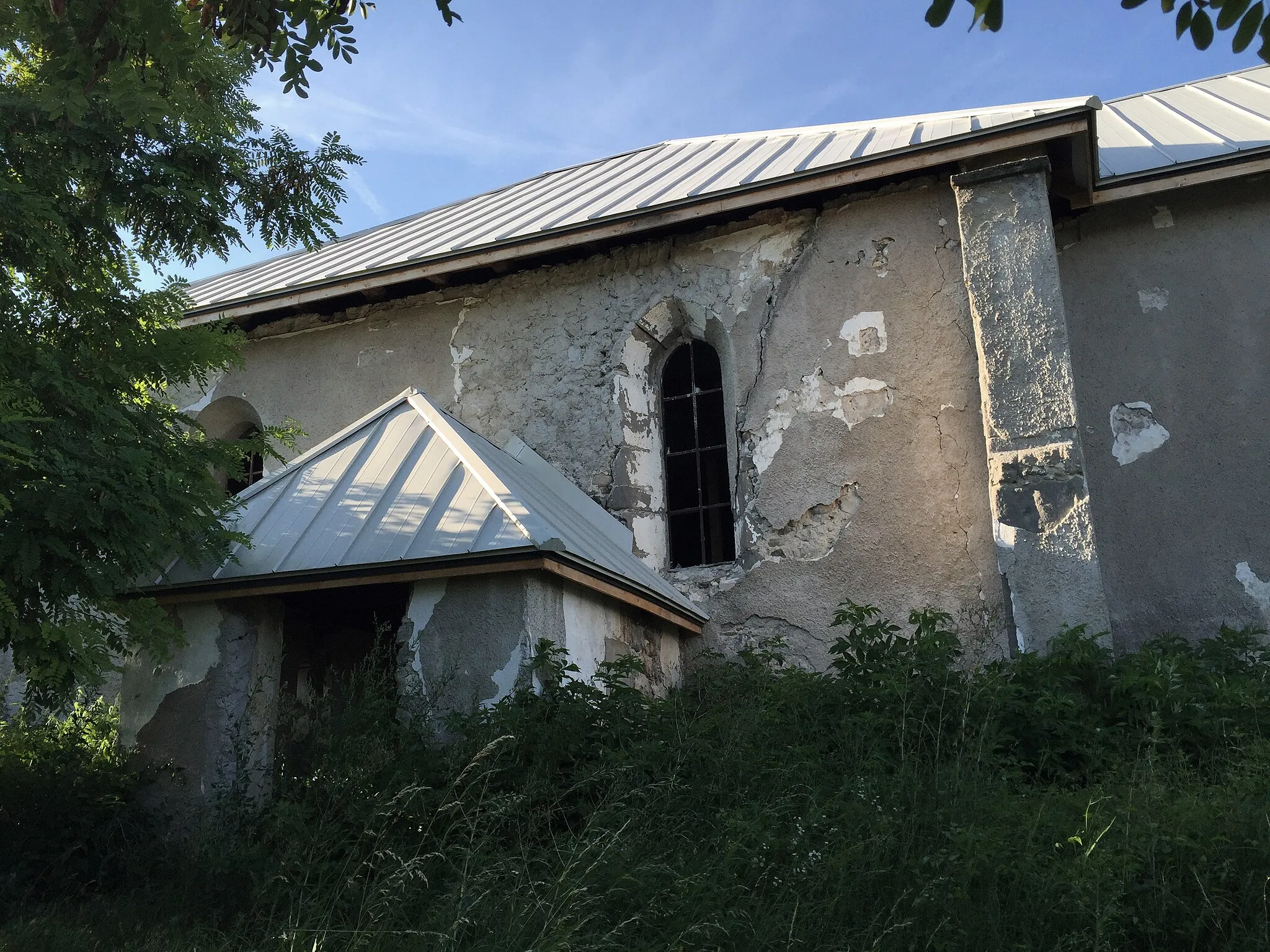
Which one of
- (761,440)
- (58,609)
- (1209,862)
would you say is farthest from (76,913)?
(761,440)

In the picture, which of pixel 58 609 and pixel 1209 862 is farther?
pixel 58 609

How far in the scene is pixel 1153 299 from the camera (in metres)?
8.43

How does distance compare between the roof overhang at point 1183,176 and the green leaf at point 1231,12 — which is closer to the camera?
the green leaf at point 1231,12

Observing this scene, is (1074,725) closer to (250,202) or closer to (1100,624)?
(1100,624)

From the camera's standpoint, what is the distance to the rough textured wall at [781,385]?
316 inches

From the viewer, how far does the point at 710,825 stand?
457 centimetres

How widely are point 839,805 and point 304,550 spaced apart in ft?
11.8

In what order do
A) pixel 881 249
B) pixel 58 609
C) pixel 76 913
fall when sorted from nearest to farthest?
pixel 76 913 < pixel 58 609 < pixel 881 249

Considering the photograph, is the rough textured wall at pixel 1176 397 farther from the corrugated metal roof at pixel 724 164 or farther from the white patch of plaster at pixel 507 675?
the white patch of plaster at pixel 507 675

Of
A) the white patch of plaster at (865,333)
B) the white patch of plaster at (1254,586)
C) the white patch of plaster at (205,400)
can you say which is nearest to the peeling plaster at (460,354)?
the white patch of plaster at (205,400)

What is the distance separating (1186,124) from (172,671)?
964 centimetres

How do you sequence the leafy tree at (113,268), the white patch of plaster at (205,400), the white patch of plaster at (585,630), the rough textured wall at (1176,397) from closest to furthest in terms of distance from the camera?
the leafy tree at (113,268), the white patch of plaster at (585,630), the rough textured wall at (1176,397), the white patch of plaster at (205,400)

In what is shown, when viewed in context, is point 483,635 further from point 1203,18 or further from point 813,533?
point 1203,18

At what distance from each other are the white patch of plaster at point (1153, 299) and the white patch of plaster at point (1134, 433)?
0.78 metres
